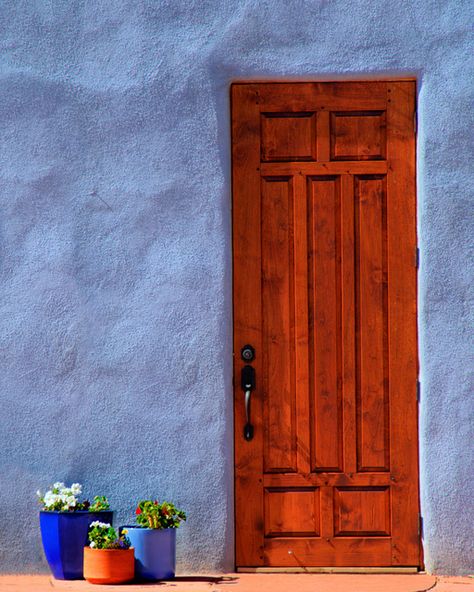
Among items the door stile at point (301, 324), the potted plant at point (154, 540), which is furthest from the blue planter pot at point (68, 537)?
the door stile at point (301, 324)

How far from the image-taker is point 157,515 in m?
5.86

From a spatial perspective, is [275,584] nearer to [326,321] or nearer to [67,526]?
[67,526]

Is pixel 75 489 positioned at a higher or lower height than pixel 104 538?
higher

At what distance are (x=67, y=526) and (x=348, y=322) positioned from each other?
1.82 metres

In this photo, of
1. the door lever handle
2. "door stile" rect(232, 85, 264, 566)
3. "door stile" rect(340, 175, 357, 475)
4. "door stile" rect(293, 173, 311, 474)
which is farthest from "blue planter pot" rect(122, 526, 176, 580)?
"door stile" rect(340, 175, 357, 475)

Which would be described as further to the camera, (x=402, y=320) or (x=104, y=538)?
(x=402, y=320)

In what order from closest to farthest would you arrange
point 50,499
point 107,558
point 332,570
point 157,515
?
point 107,558 → point 157,515 → point 50,499 → point 332,570

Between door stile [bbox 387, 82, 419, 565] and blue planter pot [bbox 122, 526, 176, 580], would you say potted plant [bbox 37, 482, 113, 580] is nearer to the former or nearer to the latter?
blue planter pot [bbox 122, 526, 176, 580]

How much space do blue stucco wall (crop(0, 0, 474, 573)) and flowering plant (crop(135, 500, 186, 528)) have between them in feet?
0.91

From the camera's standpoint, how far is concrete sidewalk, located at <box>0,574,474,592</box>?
5.76 m

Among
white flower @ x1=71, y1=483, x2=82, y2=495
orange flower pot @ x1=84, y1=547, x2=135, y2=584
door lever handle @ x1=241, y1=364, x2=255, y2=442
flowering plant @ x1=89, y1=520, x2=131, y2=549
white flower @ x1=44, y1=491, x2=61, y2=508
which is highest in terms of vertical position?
door lever handle @ x1=241, y1=364, x2=255, y2=442

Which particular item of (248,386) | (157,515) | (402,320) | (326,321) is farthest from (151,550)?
(402,320)

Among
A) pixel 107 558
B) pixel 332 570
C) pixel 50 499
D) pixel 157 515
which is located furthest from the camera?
pixel 332 570

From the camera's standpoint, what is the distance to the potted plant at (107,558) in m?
5.75
